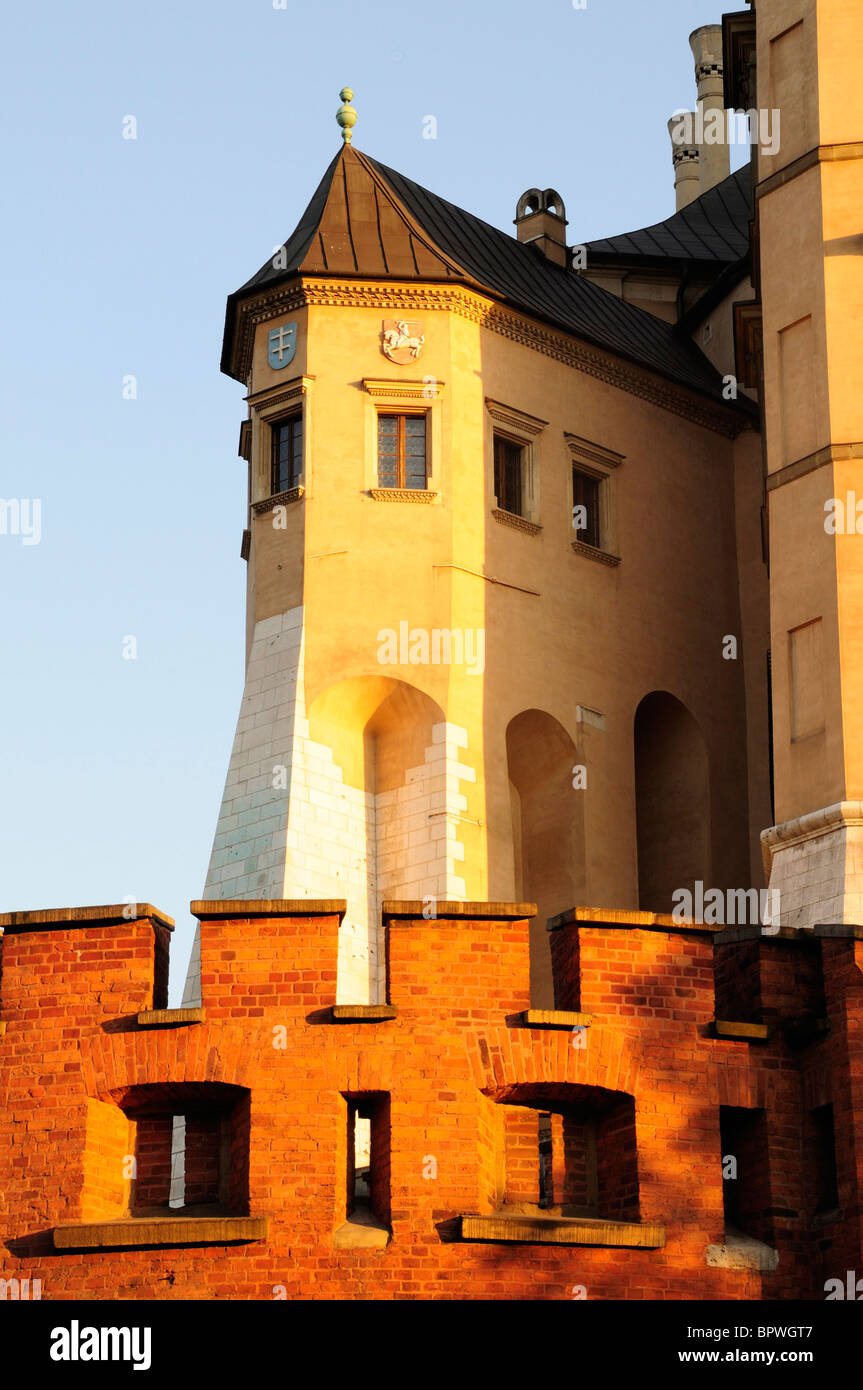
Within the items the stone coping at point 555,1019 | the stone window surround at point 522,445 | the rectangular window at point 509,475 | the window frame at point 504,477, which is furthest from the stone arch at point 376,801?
the stone coping at point 555,1019

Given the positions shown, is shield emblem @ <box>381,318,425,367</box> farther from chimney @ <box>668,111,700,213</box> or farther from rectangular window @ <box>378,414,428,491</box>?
chimney @ <box>668,111,700,213</box>

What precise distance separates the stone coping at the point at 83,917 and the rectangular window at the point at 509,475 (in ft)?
67.4

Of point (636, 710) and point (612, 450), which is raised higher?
point (612, 450)

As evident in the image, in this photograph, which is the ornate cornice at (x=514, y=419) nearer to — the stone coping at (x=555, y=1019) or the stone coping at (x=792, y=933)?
the stone coping at (x=792, y=933)

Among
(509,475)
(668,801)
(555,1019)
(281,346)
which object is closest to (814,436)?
(509,475)

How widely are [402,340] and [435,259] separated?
1.67 metres

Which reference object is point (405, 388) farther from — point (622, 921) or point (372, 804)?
point (622, 921)

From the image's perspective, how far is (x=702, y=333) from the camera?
51.2 metres

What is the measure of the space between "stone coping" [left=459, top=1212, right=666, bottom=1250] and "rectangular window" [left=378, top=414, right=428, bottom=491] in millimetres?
20929
